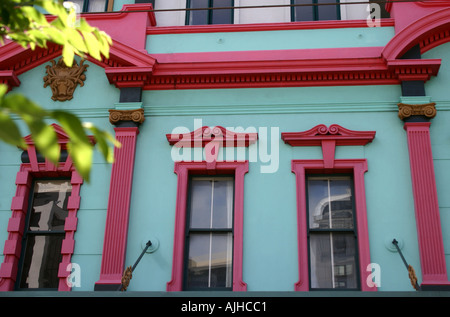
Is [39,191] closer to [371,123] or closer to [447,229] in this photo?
[371,123]

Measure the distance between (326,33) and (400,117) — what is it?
7.32 feet

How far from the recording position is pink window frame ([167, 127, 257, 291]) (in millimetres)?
9727

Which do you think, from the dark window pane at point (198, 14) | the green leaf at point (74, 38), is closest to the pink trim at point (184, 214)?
the dark window pane at point (198, 14)

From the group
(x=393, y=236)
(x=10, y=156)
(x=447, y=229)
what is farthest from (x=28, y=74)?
(x=447, y=229)

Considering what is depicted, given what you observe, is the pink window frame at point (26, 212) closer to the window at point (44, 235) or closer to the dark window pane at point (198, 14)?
the window at point (44, 235)

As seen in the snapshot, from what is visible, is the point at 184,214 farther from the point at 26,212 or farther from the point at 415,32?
the point at 415,32

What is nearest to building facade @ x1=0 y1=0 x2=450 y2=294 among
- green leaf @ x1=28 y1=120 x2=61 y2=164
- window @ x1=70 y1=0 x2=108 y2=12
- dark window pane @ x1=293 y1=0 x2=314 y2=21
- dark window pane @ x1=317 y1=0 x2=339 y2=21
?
dark window pane @ x1=317 y1=0 x2=339 y2=21

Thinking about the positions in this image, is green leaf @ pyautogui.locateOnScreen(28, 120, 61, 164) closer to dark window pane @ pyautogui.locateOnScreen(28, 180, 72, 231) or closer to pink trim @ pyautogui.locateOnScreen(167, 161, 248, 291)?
pink trim @ pyautogui.locateOnScreen(167, 161, 248, 291)

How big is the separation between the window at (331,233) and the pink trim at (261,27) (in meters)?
3.00

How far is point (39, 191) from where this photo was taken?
1081cm

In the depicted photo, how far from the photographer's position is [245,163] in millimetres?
10398

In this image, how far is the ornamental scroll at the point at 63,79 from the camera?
1137cm

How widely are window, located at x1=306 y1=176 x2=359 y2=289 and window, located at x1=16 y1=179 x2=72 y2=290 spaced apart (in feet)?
13.7

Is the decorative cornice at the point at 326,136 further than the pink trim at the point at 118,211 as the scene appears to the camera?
Yes
